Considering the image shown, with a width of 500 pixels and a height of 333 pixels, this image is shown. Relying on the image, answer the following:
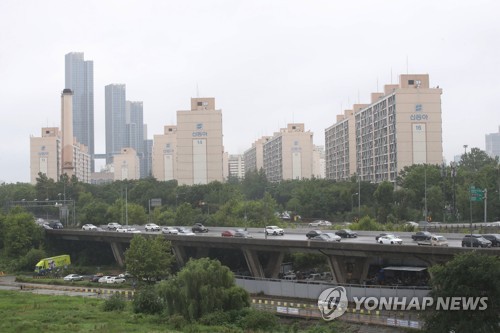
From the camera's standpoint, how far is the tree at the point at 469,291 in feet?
74.2

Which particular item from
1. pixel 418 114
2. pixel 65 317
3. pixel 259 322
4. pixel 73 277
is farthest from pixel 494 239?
pixel 418 114

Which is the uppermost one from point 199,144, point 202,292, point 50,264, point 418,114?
point 418,114

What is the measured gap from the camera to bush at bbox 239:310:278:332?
28.8 metres

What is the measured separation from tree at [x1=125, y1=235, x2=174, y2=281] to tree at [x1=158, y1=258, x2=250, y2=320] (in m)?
11.8

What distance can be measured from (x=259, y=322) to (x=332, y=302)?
6.90 m

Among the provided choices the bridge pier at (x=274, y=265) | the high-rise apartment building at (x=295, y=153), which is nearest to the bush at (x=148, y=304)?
the bridge pier at (x=274, y=265)

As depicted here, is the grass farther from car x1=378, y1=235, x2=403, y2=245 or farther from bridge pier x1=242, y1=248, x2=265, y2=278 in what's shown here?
car x1=378, y1=235, x2=403, y2=245

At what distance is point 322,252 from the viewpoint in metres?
40.0

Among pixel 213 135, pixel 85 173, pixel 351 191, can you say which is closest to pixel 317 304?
pixel 351 191

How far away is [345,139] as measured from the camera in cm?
11100

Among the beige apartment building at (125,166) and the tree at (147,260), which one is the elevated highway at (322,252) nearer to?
the tree at (147,260)

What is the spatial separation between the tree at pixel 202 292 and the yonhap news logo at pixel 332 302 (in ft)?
14.1

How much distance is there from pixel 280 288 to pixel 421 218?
3503cm

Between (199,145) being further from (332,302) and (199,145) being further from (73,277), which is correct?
(332,302)
